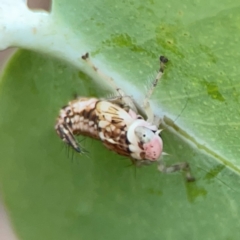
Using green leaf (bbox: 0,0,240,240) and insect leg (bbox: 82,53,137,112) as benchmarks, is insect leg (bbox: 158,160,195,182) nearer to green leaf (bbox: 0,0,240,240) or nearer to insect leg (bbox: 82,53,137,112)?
green leaf (bbox: 0,0,240,240)

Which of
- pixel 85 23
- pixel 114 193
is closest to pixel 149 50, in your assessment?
pixel 85 23

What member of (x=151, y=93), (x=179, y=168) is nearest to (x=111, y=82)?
(x=151, y=93)

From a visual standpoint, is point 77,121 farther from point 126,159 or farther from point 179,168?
point 179,168

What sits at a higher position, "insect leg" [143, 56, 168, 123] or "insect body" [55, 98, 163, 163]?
"insect leg" [143, 56, 168, 123]

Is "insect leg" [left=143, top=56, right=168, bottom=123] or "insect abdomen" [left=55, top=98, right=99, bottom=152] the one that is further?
"insect abdomen" [left=55, top=98, right=99, bottom=152]

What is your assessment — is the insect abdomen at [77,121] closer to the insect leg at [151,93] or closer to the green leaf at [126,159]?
the green leaf at [126,159]

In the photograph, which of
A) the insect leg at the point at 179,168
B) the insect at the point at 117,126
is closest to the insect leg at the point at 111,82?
the insect at the point at 117,126

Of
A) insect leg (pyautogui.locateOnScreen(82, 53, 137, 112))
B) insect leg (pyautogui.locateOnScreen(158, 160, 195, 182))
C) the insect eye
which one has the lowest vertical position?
insect leg (pyautogui.locateOnScreen(158, 160, 195, 182))

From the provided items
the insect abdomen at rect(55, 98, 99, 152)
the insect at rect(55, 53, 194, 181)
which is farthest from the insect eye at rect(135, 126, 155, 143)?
the insect abdomen at rect(55, 98, 99, 152)
